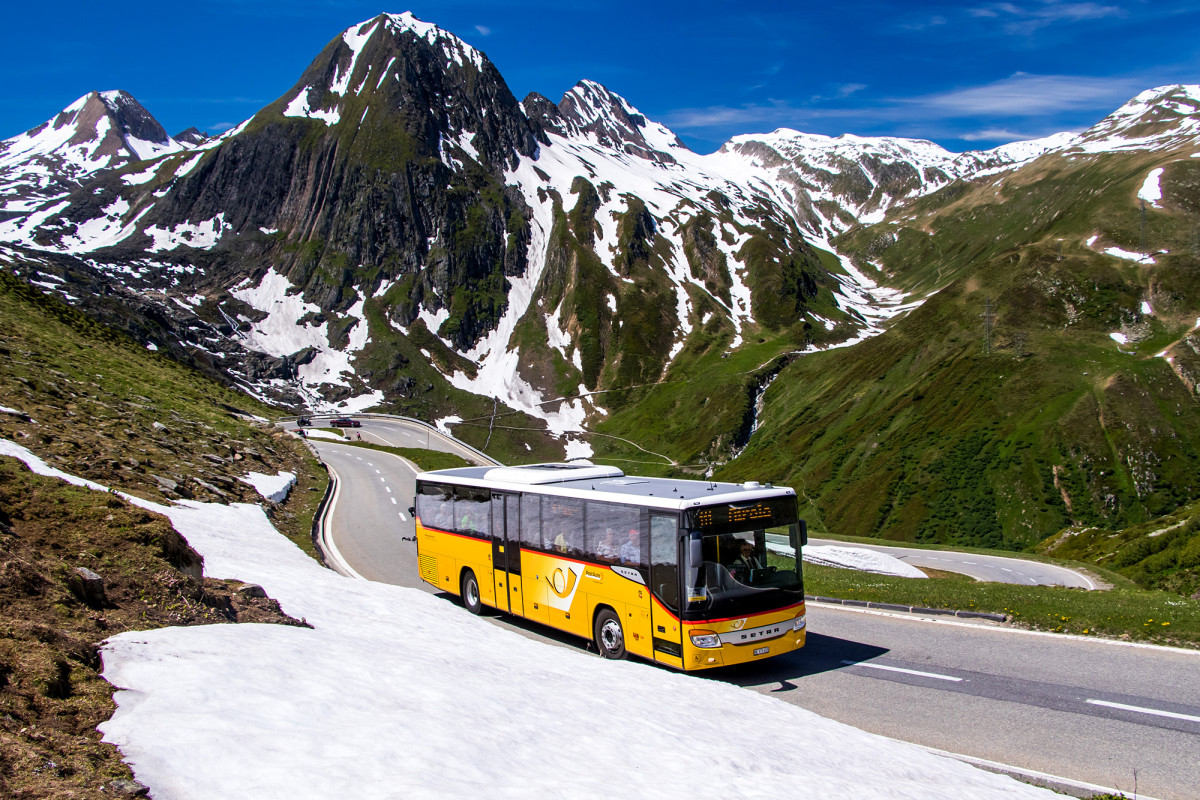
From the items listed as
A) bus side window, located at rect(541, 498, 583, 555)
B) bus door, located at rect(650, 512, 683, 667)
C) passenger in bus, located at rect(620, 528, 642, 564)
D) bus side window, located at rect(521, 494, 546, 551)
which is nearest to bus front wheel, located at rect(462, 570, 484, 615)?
bus side window, located at rect(521, 494, 546, 551)

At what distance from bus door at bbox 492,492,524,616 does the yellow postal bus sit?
0.14 feet

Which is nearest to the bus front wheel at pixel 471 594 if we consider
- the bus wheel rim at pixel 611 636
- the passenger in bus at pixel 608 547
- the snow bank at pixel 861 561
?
the bus wheel rim at pixel 611 636

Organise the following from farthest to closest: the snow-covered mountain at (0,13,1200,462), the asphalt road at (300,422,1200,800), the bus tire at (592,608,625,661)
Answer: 1. the snow-covered mountain at (0,13,1200,462)
2. the bus tire at (592,608,625,661)
3. the asphalt road at (300,422,1200,800)

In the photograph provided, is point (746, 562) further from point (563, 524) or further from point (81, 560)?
point (81, 560)

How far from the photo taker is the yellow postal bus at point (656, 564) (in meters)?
14.1

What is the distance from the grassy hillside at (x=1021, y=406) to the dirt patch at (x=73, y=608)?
78680 millimetres

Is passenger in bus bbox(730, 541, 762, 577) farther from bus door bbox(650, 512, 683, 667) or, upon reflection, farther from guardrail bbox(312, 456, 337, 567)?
guardrail bbox(312, 456, 337, 567)

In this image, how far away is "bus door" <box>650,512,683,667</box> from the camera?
14.1 m

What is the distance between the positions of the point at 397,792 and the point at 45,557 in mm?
7555

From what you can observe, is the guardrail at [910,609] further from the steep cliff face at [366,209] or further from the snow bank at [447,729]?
the steep cliff face at [366,209]

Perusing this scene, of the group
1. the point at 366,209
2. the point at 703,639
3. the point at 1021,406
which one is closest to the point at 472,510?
the point at 703,639

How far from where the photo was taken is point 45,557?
9.98 metres

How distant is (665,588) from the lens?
14.3 meters

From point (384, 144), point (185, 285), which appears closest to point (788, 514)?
point (185, 285)
